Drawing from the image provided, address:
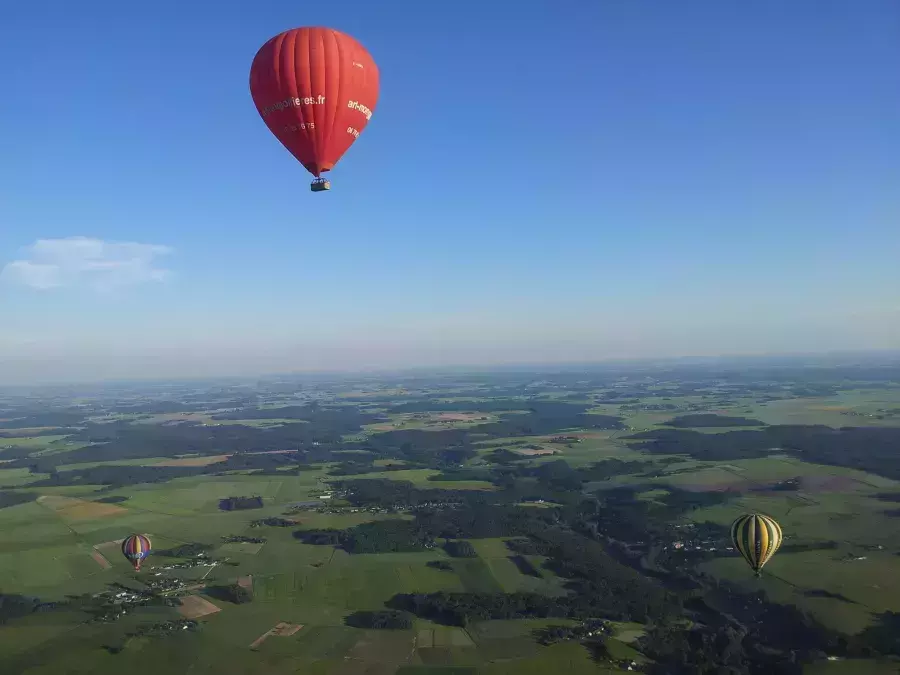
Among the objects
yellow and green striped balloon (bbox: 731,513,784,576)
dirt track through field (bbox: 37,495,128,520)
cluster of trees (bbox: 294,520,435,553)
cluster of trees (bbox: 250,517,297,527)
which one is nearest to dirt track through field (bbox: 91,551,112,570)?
cluster of trees (bbox: 250,517,297,527)

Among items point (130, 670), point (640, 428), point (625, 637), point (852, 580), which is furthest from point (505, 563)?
point (640, 428)

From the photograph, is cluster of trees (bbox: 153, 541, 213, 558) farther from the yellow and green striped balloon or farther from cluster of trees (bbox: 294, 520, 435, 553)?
the yellow and green striped balloon

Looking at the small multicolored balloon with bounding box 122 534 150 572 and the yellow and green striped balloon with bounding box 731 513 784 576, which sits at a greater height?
the yellow and green striped balloon with bounding box 731 513 784 576

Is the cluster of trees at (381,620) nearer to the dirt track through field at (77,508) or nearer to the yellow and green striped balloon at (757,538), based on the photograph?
the yellow and green striped balloon at (757,538)

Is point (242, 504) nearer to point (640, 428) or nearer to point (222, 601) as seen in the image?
point (222, 601)

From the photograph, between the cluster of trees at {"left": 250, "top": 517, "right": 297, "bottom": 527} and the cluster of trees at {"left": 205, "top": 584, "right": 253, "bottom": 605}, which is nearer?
the cluster of trees at {"left": 205, "top": 584, "right": 253, "bottom": 605}

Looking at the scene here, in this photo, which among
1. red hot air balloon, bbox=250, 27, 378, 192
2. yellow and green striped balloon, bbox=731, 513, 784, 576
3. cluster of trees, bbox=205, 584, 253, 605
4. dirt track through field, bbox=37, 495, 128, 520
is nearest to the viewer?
red hot air balloon, bbox=250, 27, 378, 192
